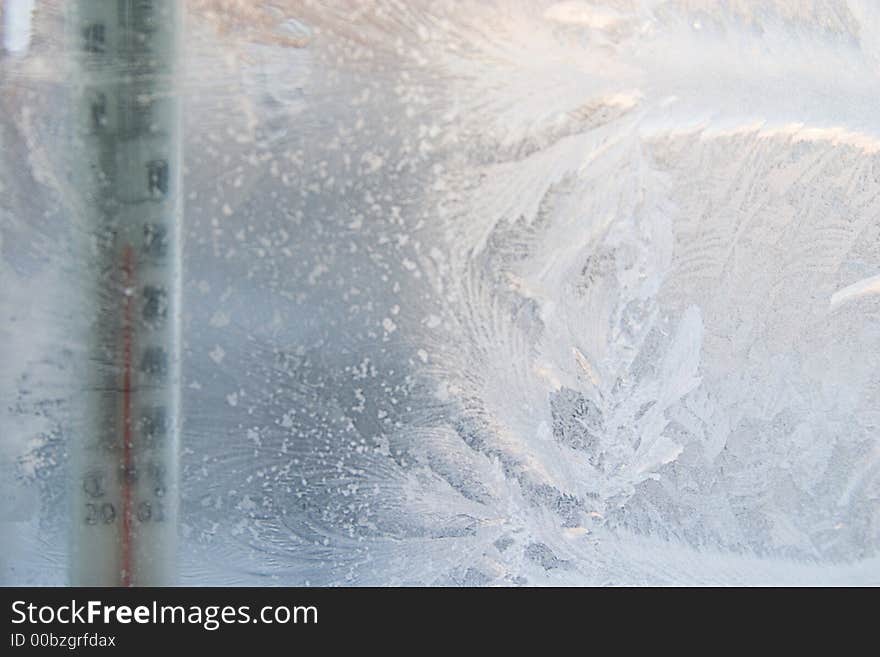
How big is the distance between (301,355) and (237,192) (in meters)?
0.11

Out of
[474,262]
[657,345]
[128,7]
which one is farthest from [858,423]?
[128,7]

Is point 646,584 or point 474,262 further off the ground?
point 474,262

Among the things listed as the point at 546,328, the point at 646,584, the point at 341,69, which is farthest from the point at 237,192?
the point at 646,584

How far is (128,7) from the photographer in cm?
47

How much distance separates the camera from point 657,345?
1.71 feet

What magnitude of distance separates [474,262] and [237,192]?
159 mm

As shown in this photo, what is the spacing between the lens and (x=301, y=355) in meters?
0.50

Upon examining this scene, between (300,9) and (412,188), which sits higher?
(300,9)

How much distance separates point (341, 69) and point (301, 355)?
0.61 feet

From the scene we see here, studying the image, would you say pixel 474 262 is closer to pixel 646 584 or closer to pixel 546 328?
pixel 546 328
